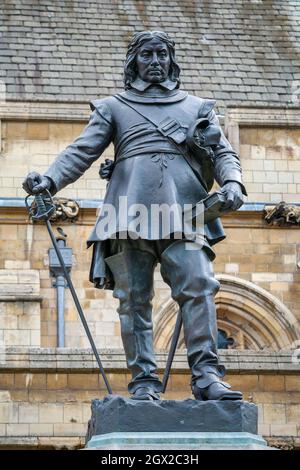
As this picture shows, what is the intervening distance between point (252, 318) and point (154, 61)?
19.1 metres

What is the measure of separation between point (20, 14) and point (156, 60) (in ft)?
67.4

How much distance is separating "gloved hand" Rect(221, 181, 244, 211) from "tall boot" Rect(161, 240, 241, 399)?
0.34 meters

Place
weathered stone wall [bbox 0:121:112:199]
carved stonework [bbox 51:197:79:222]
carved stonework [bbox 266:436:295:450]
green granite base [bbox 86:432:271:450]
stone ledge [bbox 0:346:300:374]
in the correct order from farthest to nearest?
1. weathered stone wall [bbox 0:121:112:199]
2. carved stonework [bbox 51:197:79:222]
3. stone ledge [bbox 0:346:300:374]
4. carved stonework [bbox 266:436:295:450]
5. green granite base [bbox 86:432:271:450]

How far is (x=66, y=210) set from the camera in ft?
94.5

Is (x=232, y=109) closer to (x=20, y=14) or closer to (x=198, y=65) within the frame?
(x=198, y=65)

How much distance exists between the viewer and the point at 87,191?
29094 millimetres

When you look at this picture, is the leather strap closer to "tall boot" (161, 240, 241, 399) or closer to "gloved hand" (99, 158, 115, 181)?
"gloved hand" (99, 158, 115, 181)

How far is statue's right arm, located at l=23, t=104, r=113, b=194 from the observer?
10.7 metres

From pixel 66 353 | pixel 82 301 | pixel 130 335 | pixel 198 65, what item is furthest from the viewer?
pixel 198 65

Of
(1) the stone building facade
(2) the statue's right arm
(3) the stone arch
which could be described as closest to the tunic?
(2) the statue's right arm

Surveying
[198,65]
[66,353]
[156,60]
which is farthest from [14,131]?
[156,60]

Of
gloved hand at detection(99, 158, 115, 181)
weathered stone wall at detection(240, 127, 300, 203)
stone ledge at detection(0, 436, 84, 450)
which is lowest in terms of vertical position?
gloved hand at detection(99, 158, 115, 181)

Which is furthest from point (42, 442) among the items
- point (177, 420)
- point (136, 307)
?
point (177, 420)

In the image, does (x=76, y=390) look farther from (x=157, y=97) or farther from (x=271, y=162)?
(x=271, y=162)
